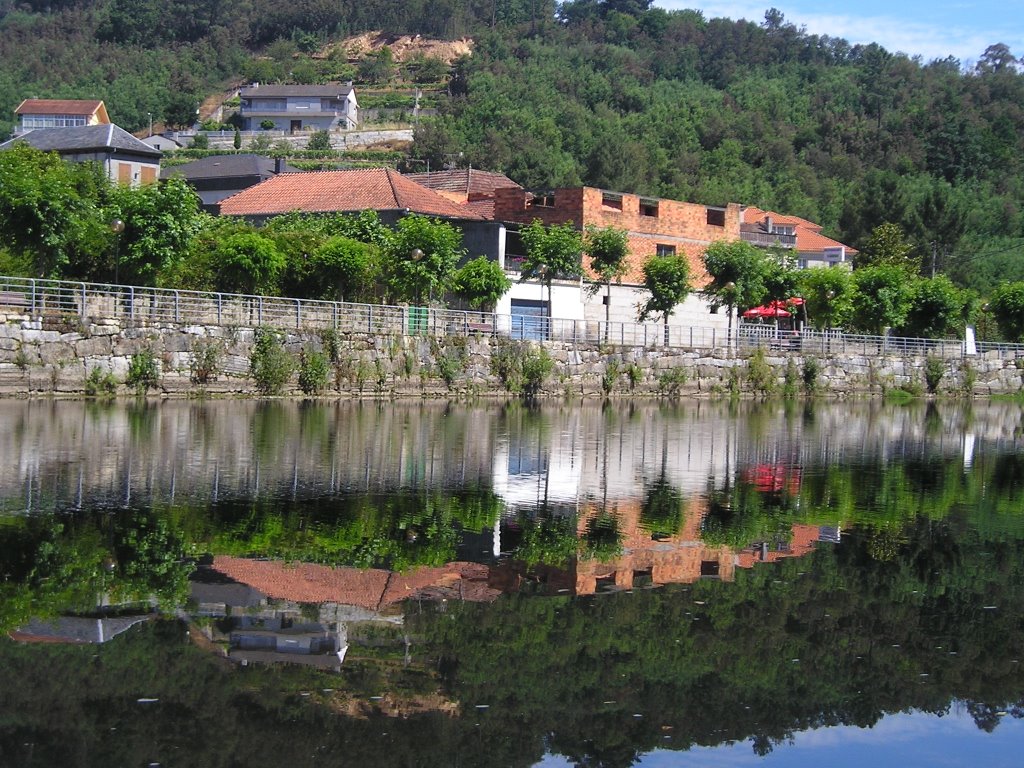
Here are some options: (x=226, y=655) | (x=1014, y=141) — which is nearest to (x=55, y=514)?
(x=226, y=655)

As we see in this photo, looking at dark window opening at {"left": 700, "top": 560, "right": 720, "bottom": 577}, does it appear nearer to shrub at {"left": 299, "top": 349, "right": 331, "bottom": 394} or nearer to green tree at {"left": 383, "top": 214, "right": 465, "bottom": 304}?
shrub at {"left": 299, "top": 349, "right": 331, "bottom": 394}

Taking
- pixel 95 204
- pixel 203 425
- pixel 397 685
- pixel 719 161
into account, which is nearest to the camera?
pixel 397 685

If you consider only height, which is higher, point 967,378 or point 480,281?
point 480,281

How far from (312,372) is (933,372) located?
28.3m

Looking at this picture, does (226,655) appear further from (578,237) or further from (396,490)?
(578,237)

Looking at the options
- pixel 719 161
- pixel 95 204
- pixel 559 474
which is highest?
pixel 719 161

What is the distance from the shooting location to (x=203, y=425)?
21.0 meters

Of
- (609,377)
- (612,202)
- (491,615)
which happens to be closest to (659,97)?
(612,202)

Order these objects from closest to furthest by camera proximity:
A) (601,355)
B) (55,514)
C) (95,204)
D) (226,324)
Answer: (55,514) → (226,324) → (95,204) → (601,355)

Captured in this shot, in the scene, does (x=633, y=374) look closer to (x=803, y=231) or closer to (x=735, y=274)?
(x=735, y=274)

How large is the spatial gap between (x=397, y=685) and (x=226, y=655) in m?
0.98

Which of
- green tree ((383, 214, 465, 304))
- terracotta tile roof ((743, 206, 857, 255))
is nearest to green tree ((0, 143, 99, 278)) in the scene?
green tree ((383, 214, 465, 304))

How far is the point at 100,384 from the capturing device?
27156mm

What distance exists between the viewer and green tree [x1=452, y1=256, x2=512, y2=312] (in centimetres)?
4097
